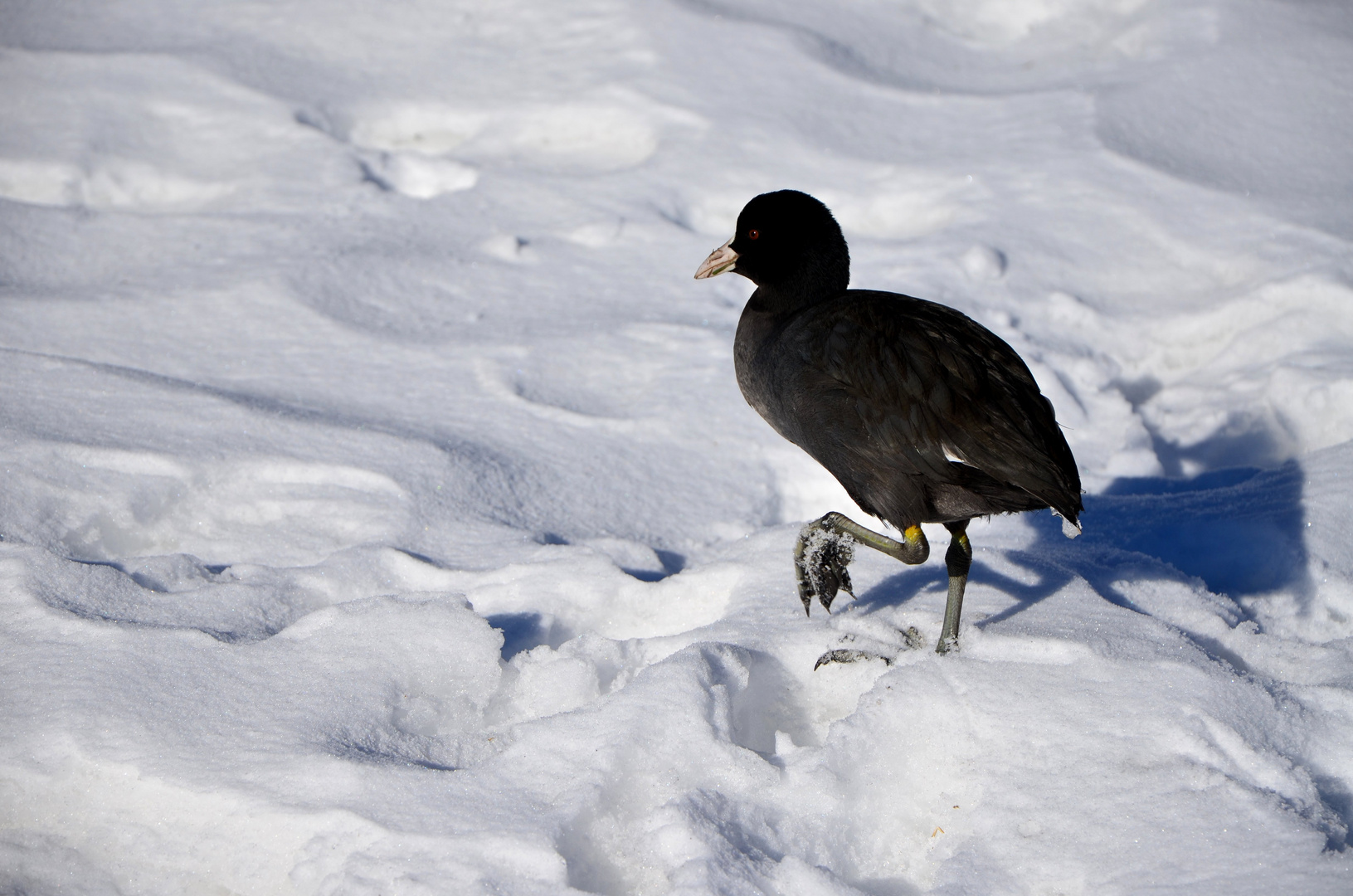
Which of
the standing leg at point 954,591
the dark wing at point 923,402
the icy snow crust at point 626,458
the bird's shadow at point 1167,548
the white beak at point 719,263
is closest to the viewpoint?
the icy snow crust at point 626,458

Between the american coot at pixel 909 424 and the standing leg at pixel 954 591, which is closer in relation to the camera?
the american coot at pixel 909 424

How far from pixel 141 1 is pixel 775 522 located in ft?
19.4

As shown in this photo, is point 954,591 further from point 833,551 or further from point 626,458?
point 626,458

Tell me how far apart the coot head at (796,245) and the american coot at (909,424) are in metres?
0.16

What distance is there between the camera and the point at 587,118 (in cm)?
628

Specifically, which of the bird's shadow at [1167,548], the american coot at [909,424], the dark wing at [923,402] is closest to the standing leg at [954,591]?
the american coot at [909,424]

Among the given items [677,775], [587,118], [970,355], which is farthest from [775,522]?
[587,118]

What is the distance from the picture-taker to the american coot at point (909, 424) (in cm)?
263

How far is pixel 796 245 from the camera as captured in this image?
3.26 m

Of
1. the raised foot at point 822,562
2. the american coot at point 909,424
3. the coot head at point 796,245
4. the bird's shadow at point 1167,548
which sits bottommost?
the bird's shadow at point 1167,548

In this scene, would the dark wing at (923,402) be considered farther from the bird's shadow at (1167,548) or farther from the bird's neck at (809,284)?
the bird's shadow at (1167,548)

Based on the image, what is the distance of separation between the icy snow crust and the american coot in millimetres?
234

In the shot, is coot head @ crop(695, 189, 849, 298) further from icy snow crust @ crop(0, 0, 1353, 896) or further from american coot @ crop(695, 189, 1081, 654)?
icy snow crust @ crop(0, 0, 1353, 896)

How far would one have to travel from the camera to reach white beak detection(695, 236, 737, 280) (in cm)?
341
